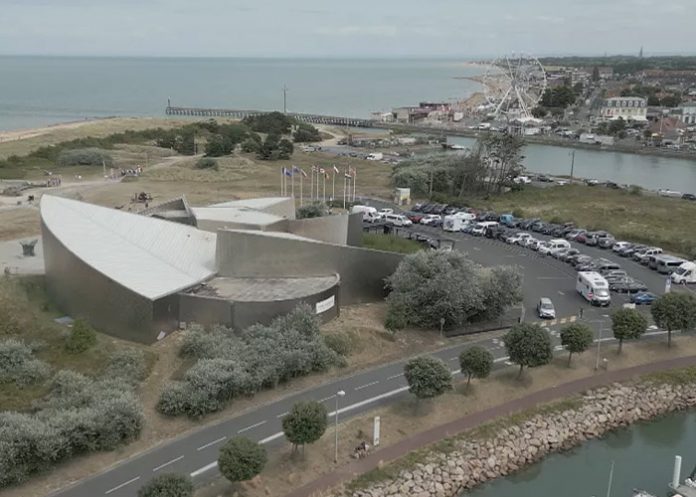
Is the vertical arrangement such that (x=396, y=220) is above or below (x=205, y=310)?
below

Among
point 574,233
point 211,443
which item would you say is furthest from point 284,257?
point 574,233

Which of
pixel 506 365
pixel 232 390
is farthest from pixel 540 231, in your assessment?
pixel 232 390

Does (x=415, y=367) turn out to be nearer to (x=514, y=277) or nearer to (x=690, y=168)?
(x=514, y=277)

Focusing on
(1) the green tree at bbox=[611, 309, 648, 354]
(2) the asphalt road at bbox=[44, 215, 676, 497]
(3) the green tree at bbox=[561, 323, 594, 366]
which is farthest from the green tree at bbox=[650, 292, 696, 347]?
(3) the green tree at bbox=[561, 323, 594, 366]

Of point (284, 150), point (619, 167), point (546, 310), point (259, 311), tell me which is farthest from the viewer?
point (619, 167)

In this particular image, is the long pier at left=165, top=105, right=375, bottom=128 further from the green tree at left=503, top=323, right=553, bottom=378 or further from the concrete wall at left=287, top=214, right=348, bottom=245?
the green tree at left=503, top=323, right=553, bottom=378

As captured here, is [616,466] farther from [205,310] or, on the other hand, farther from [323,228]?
[323,228]

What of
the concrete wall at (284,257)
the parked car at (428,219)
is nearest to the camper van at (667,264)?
the parked car at (428,219)
